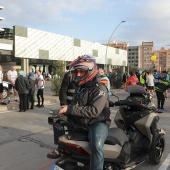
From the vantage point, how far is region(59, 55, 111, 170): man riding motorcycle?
2805 millimetres

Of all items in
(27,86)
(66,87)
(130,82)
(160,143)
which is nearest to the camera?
(160,143)

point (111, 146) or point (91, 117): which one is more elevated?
point (91, 117)

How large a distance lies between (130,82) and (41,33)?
29933 mm

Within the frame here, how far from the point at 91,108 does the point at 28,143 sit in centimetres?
291

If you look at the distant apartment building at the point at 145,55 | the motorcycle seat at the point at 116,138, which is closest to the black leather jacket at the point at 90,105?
the motorcycle seat at the point at 116,138

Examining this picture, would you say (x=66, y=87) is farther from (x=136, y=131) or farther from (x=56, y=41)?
(x=56, y=41)

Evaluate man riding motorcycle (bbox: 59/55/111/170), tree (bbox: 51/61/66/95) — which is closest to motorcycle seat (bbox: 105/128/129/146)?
man riding motorcycle (bbox: 59/55/111/170)

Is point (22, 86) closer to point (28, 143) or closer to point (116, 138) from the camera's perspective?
point (28, 143)

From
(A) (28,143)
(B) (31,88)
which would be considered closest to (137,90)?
(A) (28,143)

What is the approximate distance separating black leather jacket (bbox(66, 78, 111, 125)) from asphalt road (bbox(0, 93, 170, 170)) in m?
1.48

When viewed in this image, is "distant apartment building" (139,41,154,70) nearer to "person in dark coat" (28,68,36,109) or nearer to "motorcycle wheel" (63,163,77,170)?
"person in dark coat" (28,68,36,109)

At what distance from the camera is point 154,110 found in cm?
390

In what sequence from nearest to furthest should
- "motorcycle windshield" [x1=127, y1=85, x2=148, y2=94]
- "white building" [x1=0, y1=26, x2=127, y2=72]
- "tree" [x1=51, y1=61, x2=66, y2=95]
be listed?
"motorcycle windshield" [x1=127, y1=85, x2=148, y2=94] → "tree" [x1=51, y1=61, x2=66, y2=95] → "white building" [x1=0, y1=26, x2=127, y2=72]

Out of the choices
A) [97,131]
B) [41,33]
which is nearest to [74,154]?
[97,131]
